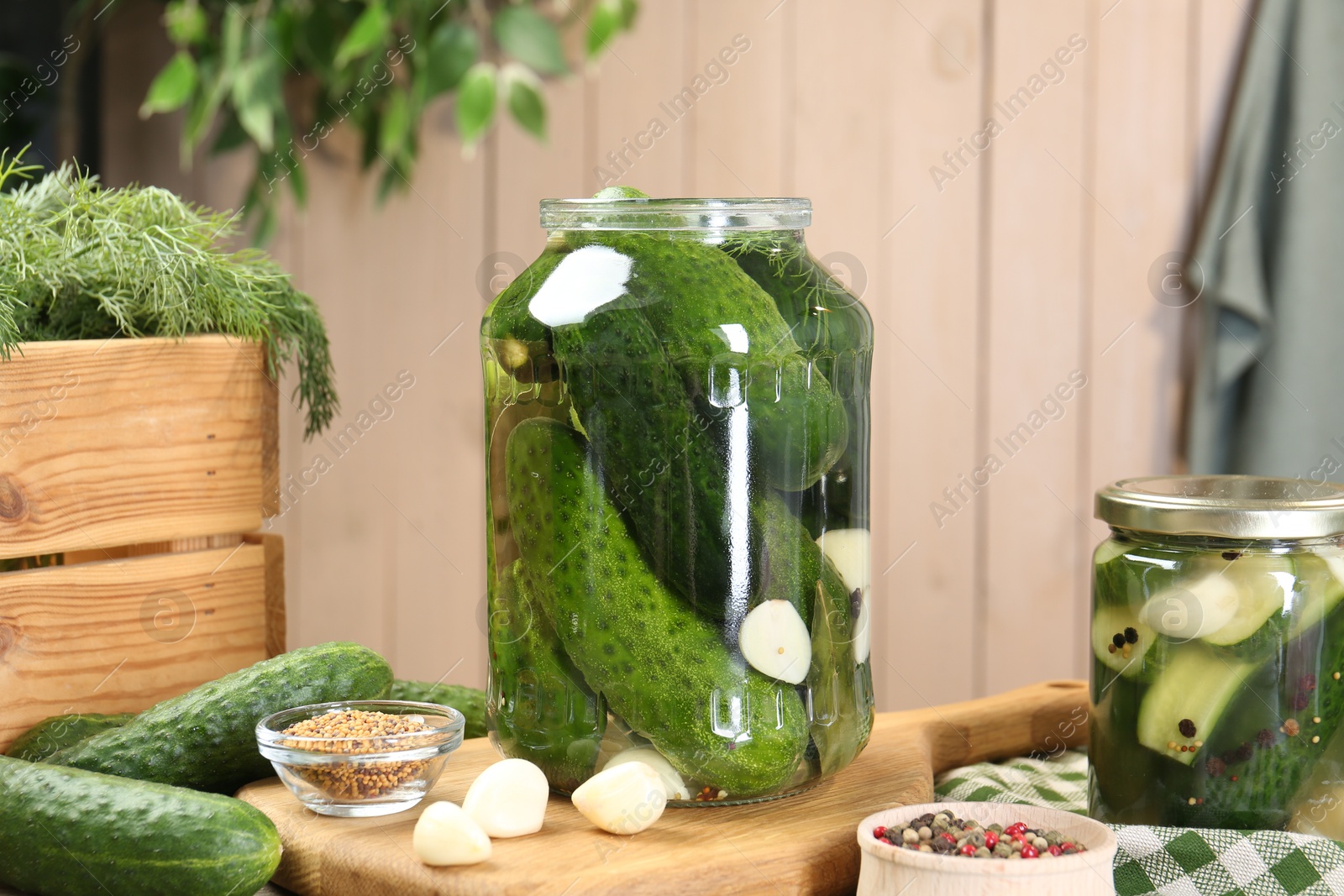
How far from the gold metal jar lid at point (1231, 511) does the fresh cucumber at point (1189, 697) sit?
0.20 feet

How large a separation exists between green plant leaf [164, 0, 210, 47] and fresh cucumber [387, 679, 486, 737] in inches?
45.8

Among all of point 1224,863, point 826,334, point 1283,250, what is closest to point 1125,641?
point 1224,863

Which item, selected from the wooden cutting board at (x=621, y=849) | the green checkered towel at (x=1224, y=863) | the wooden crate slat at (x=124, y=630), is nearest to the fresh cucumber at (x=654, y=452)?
the wooden cutting board at (x=621, y=849)

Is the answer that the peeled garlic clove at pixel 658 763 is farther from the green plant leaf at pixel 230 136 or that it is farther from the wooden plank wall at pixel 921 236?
the green plant leaf at pixel 230 136

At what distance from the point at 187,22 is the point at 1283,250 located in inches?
57.2

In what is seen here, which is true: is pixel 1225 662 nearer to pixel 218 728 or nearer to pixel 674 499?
pixel 674 499

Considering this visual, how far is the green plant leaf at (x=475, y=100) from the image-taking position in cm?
171

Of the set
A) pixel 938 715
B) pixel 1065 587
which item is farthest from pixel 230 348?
pixel 1065 587

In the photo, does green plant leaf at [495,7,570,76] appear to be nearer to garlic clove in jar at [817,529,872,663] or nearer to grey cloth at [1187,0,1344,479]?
grey cloth at [1187,0,1344,479]

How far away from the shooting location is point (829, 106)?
1740 millimetres

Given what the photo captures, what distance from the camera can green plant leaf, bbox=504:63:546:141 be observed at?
1742mm

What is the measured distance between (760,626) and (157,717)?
1.15 ft

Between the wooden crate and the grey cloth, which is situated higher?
the grey cloth

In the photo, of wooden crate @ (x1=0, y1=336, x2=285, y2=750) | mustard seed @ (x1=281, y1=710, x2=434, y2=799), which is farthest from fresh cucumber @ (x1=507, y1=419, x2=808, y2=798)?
wooden crate @ (x1=0, y1=336, x2=285, y2=750)
